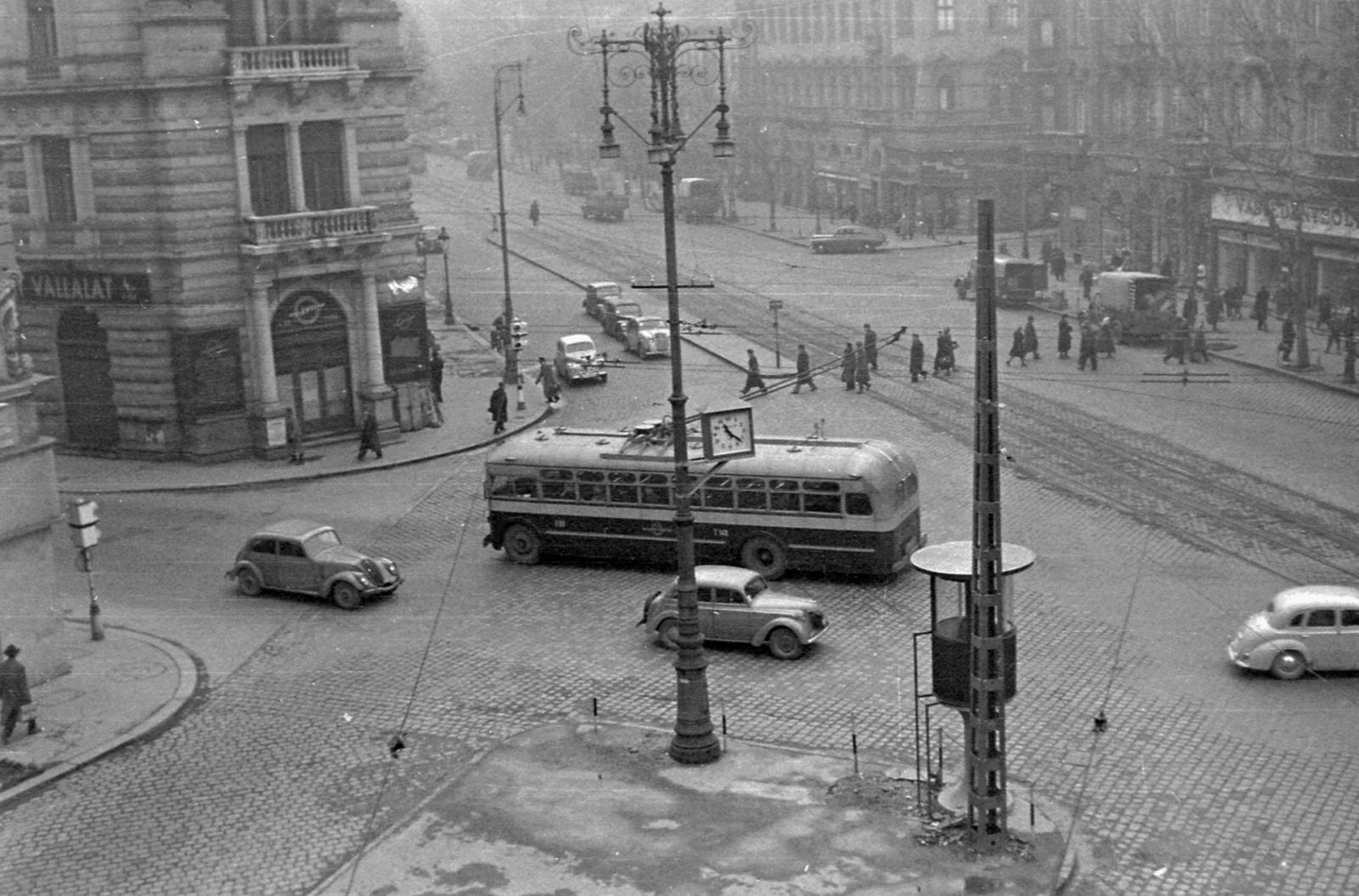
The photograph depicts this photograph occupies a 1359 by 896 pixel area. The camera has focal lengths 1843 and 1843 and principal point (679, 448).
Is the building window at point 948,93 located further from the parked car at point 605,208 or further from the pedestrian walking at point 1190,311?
the pedestrian walking at point 1190,311

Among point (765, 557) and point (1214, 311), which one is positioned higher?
point (1214, 311)

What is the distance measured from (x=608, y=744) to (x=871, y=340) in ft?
89.3

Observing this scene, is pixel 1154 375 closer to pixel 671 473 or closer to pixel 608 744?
pixel 671 473

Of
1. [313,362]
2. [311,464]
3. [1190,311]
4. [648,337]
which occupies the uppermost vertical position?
[313,362]

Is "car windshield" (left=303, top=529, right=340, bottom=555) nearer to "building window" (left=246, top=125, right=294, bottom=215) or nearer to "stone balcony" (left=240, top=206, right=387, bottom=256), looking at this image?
"stone balcony" (left=240, top=206, right=387, bottom=256)

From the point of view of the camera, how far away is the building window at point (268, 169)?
42.1 metres

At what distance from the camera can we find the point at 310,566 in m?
30.5

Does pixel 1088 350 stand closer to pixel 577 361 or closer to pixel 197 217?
pixel 577 361

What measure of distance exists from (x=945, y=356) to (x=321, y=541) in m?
23.2

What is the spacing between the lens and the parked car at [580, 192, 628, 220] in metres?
92.0

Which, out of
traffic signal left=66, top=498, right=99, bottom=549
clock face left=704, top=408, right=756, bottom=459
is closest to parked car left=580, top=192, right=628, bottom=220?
traffic signal left=66, top=498, right=99, bottom=549

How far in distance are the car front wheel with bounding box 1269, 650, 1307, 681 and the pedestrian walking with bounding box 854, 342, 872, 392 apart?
23.9 m

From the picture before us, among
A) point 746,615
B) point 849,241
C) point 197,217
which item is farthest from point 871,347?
point 849,241

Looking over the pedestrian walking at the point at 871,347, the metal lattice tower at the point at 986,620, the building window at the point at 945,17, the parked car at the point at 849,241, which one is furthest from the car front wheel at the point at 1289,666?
the building window at the point at 945,17
